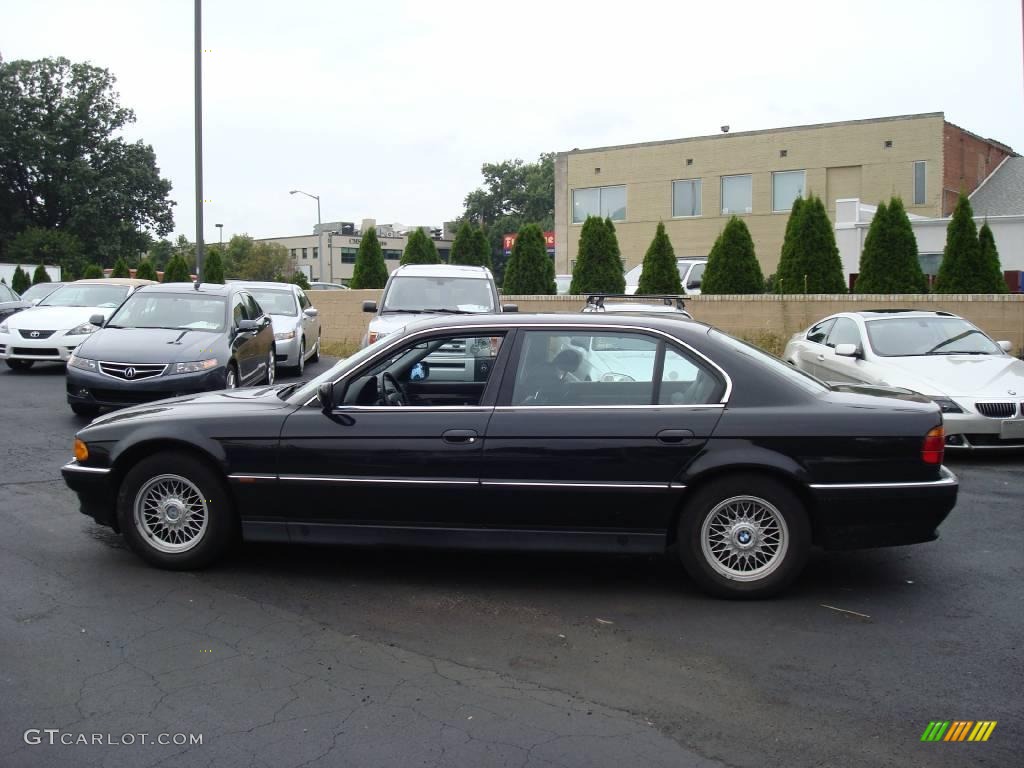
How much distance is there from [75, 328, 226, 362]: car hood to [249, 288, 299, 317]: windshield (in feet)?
19.6

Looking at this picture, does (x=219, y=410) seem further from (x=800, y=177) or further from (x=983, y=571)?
(x=800, y=177)

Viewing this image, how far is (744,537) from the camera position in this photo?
5.41 metres

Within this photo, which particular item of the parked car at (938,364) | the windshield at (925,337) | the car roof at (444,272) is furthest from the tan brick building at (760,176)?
the windshield at (925,337)

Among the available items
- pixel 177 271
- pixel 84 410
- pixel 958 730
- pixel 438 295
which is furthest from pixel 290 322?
pixel 958 730

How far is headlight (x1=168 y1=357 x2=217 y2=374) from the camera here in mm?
10867

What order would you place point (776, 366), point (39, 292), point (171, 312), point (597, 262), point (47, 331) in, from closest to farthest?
point (776, 366), point (171, 312), point (47, 331), point (597, 262), point (39, 292)

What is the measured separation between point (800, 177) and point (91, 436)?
33.8 meters

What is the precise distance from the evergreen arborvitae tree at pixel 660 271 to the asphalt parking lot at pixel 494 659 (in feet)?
46.4

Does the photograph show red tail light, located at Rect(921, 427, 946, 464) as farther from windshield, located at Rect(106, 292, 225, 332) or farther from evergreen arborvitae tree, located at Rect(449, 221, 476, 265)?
evergreen arborvitae tree, located at Rect(449, 221, 476, 265)

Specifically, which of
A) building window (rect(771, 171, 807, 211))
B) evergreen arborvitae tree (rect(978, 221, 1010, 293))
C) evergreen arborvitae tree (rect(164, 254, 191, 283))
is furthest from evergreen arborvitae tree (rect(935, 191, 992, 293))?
evergreen arborvitae tree (rect(164, 254, 191, 283))

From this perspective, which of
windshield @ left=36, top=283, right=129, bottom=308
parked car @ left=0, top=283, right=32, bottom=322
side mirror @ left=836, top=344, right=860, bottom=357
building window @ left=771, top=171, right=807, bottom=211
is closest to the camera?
side mirror @ left=836, top=344, right=860, bottom=357

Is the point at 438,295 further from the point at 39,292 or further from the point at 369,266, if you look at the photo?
the point at 39,292

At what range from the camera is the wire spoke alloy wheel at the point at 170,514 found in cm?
584

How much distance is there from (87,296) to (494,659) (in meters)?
14.9
